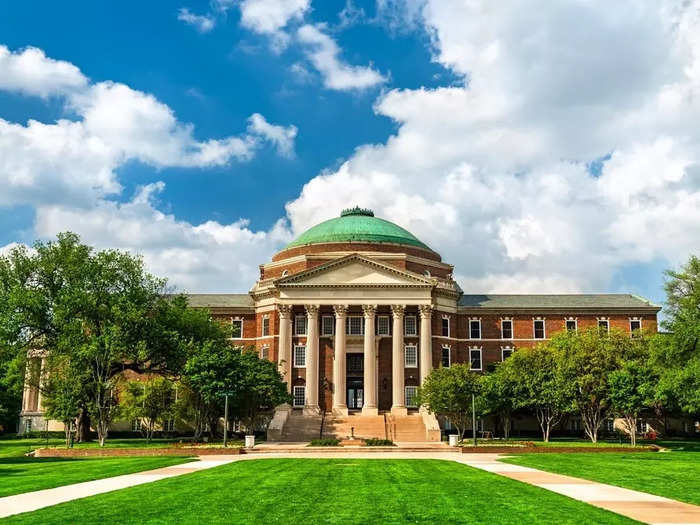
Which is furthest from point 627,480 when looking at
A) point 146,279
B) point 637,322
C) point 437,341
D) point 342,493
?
point 637,322

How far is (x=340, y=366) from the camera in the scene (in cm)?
6769

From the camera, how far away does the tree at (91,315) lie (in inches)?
2048

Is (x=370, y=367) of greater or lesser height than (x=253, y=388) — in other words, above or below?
above

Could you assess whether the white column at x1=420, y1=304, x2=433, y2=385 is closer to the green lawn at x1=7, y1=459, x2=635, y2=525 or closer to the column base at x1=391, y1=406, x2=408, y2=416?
the column base at x1=391, y1=406, x2=408, y2=416

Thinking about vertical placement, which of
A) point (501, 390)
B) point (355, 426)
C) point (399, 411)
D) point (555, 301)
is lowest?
point (355, 426)

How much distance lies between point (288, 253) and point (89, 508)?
61.6 metres

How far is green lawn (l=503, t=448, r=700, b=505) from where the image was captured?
22.8 meters

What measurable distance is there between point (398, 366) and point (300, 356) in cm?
988

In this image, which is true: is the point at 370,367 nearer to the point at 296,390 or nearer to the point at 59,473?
the point at 296,390

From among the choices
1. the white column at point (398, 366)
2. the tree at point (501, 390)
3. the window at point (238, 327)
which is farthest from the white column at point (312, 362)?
the tree at point (501, 390)

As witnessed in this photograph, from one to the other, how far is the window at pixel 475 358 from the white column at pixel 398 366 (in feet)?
34.1

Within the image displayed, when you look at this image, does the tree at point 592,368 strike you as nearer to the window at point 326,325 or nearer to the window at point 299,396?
the window at point 326,325

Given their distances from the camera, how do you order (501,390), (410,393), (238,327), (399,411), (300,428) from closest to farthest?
(501,390) → (300,428) → (399,411) → (410,393) → (238,327)

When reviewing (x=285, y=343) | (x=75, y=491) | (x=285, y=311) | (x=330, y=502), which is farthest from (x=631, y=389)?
(x=75, y=491)
